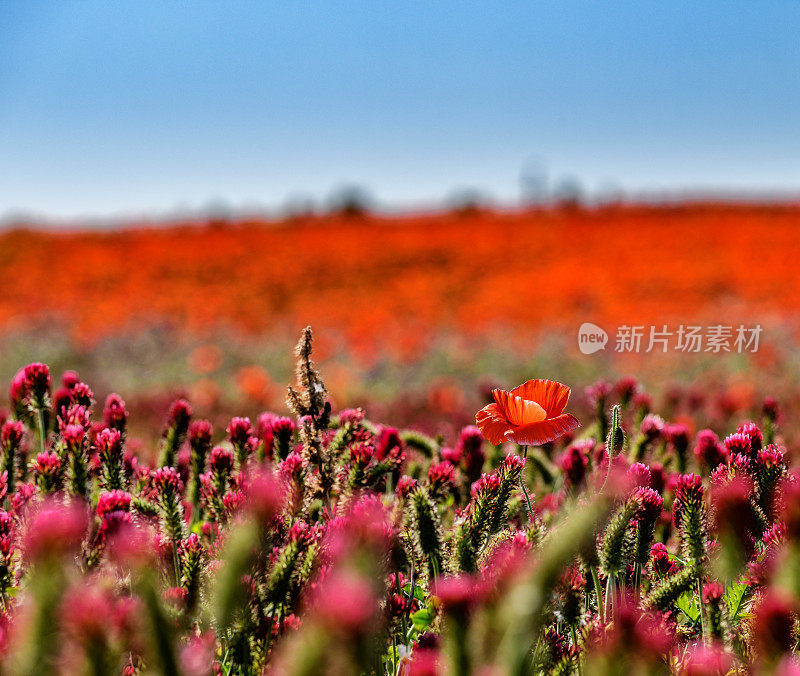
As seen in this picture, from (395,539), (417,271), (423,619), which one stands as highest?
(395,539)

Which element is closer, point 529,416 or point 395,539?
point 395,539

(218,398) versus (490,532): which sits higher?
(490,532)

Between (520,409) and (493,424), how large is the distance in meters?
0.06

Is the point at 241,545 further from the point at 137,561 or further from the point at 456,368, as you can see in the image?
the point at 456,368

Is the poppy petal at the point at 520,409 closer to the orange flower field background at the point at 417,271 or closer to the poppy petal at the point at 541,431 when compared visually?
the poppy petal at the point at 541,431

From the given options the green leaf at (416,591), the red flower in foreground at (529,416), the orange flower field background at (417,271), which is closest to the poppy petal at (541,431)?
the red flower in foreground at (529,416)

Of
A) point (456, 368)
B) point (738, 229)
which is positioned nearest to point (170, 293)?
point (456, 368)

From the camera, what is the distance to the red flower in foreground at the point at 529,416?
4.54ft

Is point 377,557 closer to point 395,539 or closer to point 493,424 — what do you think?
point 395,539

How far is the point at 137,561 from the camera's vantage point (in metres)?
0.80

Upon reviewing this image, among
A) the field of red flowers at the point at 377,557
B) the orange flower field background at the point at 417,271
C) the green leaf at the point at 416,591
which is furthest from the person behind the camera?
the orange flower field background at the point at 417,271

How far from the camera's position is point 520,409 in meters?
1.43

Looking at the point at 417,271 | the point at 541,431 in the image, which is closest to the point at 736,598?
the point at 541,431

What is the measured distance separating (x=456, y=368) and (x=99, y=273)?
11.2 metres
